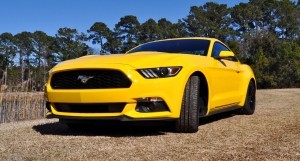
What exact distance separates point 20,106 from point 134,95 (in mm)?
5963

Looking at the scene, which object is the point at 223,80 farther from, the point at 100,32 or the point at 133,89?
the point at 100,32

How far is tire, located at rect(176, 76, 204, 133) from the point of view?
15.1 ft

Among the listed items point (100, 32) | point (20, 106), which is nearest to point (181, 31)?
point (100, 32)

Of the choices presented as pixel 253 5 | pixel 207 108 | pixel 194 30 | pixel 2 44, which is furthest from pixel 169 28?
pixel 207 108

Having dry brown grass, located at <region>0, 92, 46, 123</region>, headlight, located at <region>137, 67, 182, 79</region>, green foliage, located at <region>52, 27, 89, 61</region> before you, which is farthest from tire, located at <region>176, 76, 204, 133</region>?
green foliage, located at <region>52, 27, 89, 61</region>

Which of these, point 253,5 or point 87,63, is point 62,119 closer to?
point 87,63

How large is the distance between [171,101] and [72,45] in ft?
233

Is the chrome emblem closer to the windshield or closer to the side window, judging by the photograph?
the windshield

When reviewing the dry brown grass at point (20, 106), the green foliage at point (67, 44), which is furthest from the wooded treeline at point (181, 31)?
the dry brown grass at point (20, 106)

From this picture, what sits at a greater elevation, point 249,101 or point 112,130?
point 249,101

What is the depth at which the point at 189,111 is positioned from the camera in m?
4.61

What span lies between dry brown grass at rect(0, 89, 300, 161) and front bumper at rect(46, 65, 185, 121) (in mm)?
246

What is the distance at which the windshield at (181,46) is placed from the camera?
5.57 metres

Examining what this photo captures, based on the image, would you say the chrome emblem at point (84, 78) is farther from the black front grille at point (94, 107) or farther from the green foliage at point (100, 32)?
the green foliage at point (100, 32)
